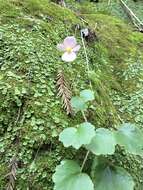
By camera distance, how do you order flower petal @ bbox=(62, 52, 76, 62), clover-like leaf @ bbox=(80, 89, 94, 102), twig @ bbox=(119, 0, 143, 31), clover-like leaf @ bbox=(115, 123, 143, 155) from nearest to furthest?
1. clover-like leaf @ bbox=(115, 123, 143, 155)
2. clover-like leaf @ bbox=(80, 89, 94, 102)
3. flower petal @ bbox=(62, 52, 76, 62)
4. twig @ bbox=(119, 0, 143, 31)

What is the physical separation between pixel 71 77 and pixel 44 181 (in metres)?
0.62

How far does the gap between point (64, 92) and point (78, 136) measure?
0.42 meters

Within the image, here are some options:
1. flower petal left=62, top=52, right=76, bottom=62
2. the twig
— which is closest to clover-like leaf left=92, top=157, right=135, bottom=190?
flower petal left=62, top=52, right=76, bottom=62

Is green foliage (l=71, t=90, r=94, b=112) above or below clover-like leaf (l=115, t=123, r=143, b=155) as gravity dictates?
above

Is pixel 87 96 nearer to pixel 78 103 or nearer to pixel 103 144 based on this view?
pixel 78 103

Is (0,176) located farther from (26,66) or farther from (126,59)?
(126,59)

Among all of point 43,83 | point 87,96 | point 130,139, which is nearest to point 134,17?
point 43,83

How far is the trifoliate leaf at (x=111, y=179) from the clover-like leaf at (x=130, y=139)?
0.09m

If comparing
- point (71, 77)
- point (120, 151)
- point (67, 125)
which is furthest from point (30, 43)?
point (120, 151)

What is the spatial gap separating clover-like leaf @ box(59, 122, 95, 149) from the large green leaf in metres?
0.09

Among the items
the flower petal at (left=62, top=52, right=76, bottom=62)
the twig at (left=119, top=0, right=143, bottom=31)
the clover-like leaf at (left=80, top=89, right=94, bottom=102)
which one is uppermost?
the flower petal at (left=62, top=52, right=76, bottom=62)

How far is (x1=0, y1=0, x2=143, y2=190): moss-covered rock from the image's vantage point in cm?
149

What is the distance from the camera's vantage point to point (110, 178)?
1.34 m

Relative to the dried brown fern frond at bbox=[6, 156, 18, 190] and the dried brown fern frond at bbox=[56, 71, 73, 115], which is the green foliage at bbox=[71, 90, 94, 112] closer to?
the dried brown fern frond at bbox=[56, 71, 73, 115]
